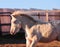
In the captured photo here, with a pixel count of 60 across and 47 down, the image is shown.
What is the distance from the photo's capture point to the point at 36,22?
6141mm

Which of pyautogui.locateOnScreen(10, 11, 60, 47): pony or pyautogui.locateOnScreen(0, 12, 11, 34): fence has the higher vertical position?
pyautogui.locateOnScreen(10, 11, 60, 47): pony

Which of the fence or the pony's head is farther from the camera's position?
the fence

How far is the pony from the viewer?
19.4 feet

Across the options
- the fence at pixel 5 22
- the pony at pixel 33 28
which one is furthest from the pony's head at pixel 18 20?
the fence at pixel 5 22

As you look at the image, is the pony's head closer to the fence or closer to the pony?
the pony

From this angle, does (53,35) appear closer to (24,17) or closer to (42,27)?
(42,27)

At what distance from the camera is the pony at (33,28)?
5.91 meters

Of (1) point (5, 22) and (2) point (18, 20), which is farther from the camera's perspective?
(1) point (5, 22)

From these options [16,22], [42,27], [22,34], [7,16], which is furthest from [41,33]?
[7,16]

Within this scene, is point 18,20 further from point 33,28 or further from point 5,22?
point 5,22

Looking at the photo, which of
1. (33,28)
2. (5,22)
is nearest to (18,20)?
(33,28)

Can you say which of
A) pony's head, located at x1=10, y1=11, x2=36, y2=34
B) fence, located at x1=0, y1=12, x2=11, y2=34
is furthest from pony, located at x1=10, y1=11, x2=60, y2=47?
fence, located at x1=0, y1=12, x2=11, y2=34

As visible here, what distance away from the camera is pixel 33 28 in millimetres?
6035

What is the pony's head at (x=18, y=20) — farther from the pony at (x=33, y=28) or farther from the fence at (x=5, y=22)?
the fence at (x=5, y=22)
